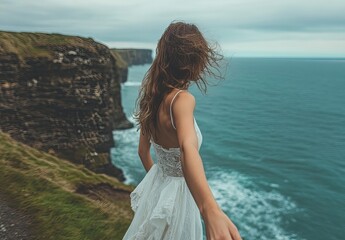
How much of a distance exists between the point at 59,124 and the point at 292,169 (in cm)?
2767

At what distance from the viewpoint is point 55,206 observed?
6777mm

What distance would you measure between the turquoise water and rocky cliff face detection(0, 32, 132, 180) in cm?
823

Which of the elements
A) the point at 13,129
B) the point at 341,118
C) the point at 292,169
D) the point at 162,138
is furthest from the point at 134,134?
the point at 162,138

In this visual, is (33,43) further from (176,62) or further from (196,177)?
(196,177)

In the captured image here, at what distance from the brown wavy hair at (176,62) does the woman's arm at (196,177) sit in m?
0.30

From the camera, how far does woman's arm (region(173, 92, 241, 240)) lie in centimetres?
210

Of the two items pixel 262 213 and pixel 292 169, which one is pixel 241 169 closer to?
pixel 292 169

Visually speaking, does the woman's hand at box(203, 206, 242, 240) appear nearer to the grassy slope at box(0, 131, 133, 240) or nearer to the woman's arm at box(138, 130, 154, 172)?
the woman's arm at box(138, 130, 154, 172)

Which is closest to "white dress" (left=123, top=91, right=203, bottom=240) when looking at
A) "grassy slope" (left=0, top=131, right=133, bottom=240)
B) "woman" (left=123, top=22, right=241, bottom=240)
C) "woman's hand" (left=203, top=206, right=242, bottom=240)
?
"woman" (left=123, top=22, right=241, bottom=240)

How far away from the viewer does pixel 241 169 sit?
144 feet

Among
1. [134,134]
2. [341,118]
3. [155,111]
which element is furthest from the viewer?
[341,118]

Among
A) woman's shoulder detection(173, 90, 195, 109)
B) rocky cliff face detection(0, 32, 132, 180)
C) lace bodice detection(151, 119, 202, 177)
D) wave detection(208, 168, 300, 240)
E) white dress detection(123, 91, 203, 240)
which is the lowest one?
Answer: wave detection(208, 168, 300, 240)

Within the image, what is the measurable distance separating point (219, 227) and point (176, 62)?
150 centimetres

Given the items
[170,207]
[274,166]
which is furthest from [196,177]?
[274,166]
